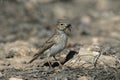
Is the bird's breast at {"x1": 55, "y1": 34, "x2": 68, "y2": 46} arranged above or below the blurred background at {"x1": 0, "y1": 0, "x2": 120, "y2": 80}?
below

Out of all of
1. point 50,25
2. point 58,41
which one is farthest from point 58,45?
point 50,25

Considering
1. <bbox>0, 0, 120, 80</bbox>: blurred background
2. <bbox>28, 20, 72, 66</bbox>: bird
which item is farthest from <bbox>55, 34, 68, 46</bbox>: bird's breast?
<bbox>0, 0, 120, 80</bbox>: blurred background

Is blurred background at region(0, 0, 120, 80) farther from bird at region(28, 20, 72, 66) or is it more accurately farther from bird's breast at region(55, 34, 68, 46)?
bird's breast at region(55, 34, 68, 46)

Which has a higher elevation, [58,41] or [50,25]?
[50,25]

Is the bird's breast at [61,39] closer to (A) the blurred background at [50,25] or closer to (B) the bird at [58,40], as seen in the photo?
(B) the bird at [58,40]

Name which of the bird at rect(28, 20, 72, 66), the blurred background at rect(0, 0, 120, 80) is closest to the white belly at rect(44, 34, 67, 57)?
the bird at rect(28, 20, 72, 66)

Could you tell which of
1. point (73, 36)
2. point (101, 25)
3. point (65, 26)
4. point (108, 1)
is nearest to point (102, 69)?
point (65, 26)

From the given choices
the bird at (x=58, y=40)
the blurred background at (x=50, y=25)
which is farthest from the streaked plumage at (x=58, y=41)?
the blurred background at (x=50, y=25)

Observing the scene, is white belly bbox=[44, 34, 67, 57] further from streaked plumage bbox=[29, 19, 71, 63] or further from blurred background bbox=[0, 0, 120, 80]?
blurred background bbox=[0, 0, 120, 80]

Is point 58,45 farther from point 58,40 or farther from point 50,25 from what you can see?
point 50,25

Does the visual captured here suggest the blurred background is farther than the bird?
Yes

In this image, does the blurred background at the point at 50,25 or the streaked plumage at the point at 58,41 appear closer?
the streaked plumage at the point at 58,41

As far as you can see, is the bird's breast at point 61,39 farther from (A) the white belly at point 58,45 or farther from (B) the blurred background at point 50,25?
(B) the blurred background at point 50,25

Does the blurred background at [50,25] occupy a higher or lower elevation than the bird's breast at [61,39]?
higher
